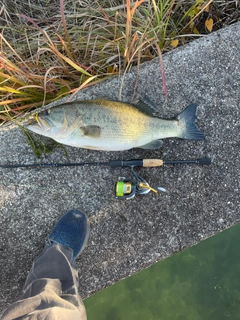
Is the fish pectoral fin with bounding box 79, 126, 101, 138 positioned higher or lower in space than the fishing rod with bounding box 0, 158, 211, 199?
higher

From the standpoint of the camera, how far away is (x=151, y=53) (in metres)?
2.99

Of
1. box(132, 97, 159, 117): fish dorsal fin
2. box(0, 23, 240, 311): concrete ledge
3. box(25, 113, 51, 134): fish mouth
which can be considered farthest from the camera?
box(0, 23, 240, 311): concrete ledge

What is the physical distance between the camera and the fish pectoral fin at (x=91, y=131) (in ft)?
7.73

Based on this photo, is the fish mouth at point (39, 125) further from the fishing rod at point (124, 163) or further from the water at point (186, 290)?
the water at point (186, 290)

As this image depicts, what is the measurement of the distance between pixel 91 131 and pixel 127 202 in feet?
2.39

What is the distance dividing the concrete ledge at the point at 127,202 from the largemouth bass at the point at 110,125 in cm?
23

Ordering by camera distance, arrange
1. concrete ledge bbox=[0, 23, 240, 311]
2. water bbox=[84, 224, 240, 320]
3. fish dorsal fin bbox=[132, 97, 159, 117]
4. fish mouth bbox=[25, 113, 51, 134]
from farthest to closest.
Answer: water bbox=[84, 224, 240, 320]
concrete ledge bbox=[0, 23, 240, 311]
fish dorsal fin bbox=[132, 97, 159, 117]
fish mouth bbox=[25, 113, 51, 134]

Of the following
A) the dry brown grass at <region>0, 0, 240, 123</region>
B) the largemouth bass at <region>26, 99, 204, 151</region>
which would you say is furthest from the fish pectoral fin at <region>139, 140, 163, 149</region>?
the dry brown grass at <region>0, 0, 240, 123</region>

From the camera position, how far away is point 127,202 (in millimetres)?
2713

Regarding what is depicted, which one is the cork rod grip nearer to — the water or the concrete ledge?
the concrete ledge

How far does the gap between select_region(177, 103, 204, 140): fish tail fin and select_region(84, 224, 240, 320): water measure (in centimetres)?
133

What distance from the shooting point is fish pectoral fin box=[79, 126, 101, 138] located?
7.73 ft

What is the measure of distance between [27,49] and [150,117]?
1.46 metres

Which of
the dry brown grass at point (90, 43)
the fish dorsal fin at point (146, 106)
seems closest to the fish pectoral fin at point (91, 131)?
the fish dorsal fin at point (146, 106)
